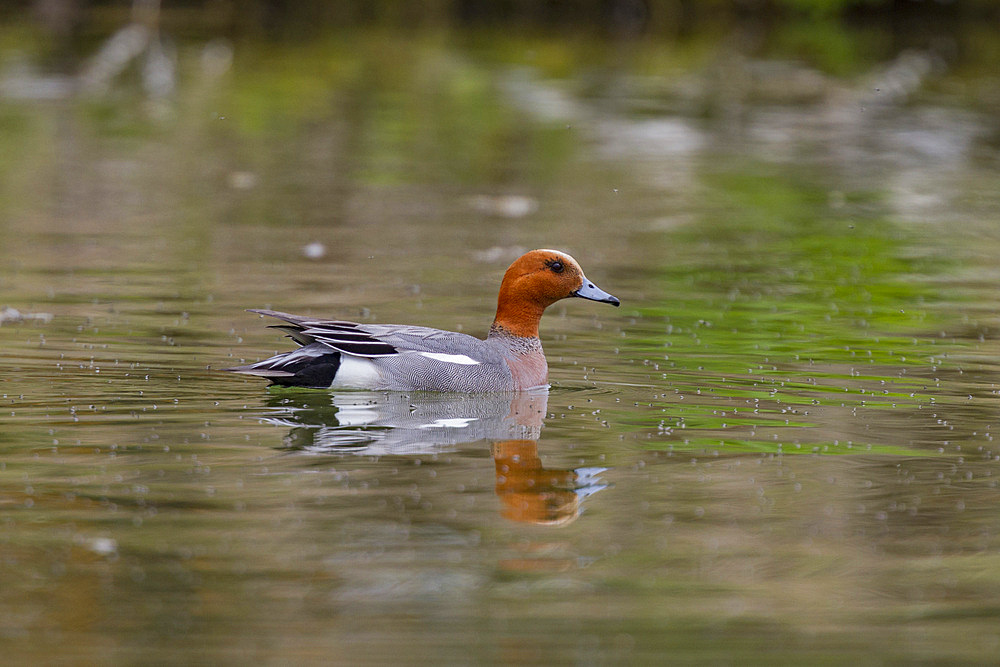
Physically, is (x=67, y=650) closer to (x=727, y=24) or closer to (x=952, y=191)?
(x=952, y=191)

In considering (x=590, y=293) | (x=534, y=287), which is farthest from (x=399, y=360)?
(x=590, y=293)

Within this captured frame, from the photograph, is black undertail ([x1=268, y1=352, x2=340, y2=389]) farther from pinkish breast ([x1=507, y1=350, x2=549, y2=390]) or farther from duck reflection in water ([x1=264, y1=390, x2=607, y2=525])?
pinkish breast ([x1=507, y1=350, x2=549, y2=390])

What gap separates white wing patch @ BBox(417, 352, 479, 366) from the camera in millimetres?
7684

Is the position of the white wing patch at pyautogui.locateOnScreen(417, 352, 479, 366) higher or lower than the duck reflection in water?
higher

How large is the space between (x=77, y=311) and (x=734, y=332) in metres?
4.02

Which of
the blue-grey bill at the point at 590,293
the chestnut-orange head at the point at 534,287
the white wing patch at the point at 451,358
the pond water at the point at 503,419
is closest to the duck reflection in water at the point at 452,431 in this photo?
the pond water at the point at 503,419

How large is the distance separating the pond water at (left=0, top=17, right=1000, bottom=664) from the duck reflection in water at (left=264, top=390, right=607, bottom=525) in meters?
0.02

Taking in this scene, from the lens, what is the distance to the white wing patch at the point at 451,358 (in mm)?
7684

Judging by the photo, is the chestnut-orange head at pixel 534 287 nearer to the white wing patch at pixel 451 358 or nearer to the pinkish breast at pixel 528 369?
the pinkish breast at pixel 528 369

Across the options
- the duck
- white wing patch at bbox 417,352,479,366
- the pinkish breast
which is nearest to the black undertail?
the duck

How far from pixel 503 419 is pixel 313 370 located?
3.37 feet

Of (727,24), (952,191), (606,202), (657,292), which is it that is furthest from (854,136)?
(727,24)

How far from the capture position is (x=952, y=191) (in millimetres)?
16078

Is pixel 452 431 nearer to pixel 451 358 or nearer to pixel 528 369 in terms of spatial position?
pixel 451 358
